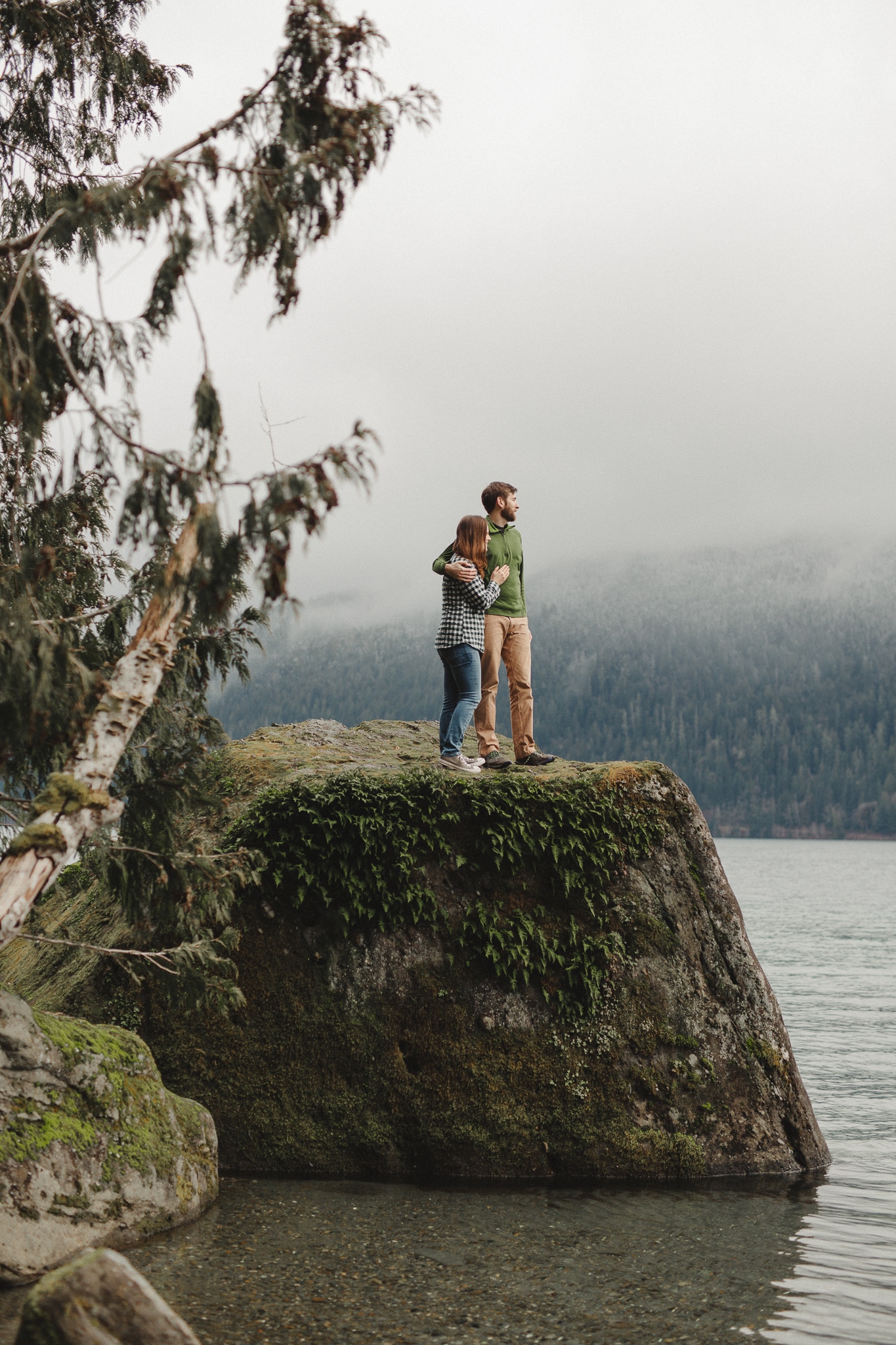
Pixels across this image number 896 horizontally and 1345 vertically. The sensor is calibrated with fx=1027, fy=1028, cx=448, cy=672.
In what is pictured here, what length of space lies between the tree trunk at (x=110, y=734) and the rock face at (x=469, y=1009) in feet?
9.22

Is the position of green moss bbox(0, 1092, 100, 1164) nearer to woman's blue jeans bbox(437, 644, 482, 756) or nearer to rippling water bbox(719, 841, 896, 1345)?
rippling water bbox(719, 841, 896, 1345)

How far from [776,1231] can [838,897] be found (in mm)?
74108

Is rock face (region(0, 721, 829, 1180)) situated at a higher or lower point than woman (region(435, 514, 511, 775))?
lower

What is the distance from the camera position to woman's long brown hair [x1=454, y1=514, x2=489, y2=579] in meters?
10.8

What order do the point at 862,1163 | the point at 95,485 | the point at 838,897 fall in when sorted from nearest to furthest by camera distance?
1. the point at 95,485
2. the point at 862,1163
3. the point at 838,897

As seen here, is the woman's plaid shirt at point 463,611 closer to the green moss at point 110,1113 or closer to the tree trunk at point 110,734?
the tree trunk at point 110,734

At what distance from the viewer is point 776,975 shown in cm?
3072

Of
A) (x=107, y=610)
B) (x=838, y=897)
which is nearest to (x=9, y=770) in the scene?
(x=107, y=610)

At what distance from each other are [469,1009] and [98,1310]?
5.17 meters

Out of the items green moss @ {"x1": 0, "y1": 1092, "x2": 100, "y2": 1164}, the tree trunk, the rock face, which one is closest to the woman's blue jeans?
the rock face

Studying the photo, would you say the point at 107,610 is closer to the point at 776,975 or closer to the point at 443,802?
the point at 443,802

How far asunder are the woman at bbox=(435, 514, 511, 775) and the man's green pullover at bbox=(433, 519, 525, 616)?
133 millimetres

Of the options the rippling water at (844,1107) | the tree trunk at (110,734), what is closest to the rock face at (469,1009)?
the rippling water at (844,1107)

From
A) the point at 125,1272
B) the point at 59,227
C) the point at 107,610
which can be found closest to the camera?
the point at 125,1272
